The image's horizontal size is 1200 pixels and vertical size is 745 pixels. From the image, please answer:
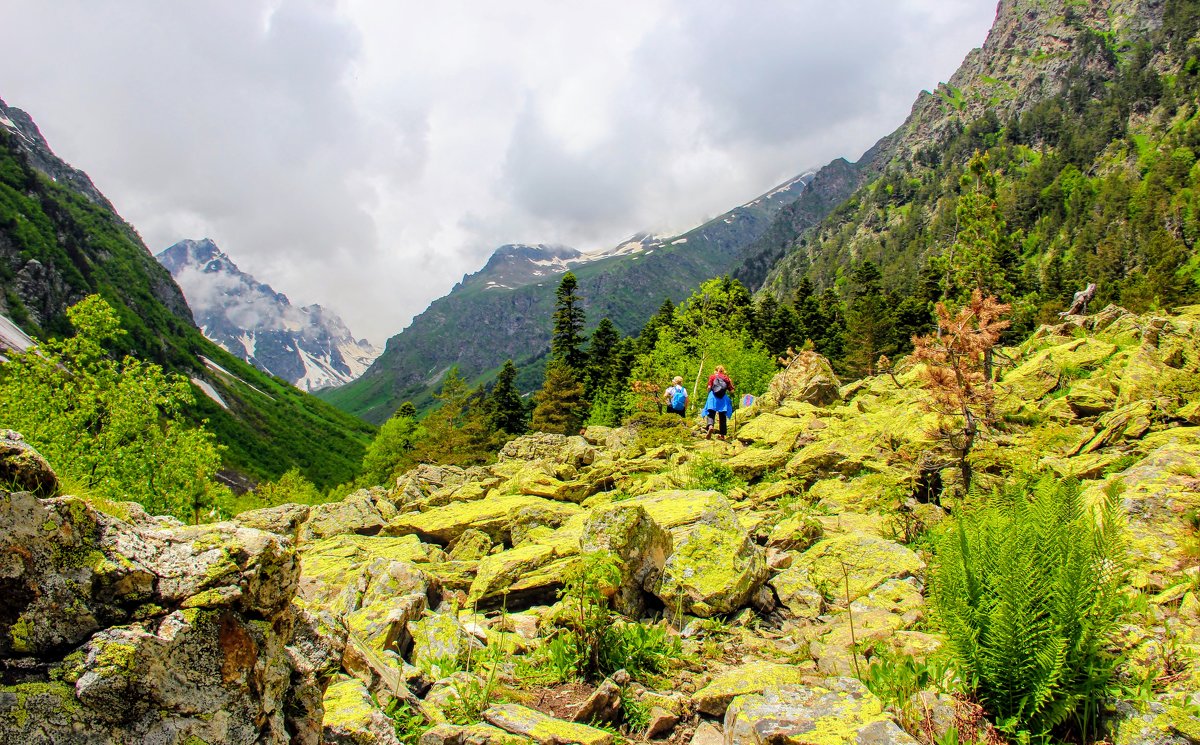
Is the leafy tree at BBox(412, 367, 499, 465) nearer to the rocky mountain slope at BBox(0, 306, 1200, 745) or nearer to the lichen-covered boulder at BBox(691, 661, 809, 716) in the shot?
the rocky mountain slope at BBox(0, 306, 1200, 745)

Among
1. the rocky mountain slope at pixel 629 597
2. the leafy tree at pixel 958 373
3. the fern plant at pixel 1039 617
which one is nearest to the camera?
the rocky mountain slope at pixel 629 597

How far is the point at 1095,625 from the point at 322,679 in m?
5.51

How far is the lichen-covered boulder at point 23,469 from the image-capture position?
3.13 m

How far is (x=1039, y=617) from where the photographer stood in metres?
4.41

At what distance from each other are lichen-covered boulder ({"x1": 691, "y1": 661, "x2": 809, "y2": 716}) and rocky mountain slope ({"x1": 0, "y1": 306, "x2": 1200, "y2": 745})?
25 millimetres

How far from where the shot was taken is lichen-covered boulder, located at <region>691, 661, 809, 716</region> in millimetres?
5164

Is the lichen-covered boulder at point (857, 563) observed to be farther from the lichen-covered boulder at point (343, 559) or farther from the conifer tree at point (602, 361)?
the conifer tree at point (602, 361)

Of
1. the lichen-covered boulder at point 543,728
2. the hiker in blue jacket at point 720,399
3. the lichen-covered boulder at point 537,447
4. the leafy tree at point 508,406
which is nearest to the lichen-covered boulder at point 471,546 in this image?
the lichen-covered boulder at point 543,728

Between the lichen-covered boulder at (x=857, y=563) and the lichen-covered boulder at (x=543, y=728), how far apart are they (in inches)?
173

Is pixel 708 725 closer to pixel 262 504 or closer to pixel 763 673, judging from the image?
pixel 763 673

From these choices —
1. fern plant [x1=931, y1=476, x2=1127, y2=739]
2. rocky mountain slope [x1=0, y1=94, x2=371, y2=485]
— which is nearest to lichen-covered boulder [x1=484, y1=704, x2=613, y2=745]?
fern plant [x1=931, y1=476, x2=1127, y2=739]

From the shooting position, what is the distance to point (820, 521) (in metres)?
→ 10.4

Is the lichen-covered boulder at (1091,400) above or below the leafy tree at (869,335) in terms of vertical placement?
below

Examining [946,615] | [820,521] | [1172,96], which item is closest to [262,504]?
[820,521]
